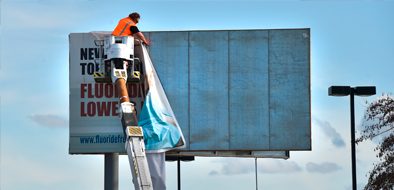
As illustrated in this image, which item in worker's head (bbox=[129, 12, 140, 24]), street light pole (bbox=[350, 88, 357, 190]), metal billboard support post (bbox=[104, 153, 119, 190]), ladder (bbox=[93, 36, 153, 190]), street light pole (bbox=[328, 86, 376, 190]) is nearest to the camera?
ladder (bbox=[93, 36, 153, 190])

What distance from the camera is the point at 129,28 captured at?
35156mm

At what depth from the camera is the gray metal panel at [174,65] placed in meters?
39.4

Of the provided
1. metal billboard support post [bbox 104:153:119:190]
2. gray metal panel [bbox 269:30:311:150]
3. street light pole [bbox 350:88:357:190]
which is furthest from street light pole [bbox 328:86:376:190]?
metal billboard support post [bbox 104:153:119:190]

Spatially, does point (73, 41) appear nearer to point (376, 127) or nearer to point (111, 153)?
point (111, 153)

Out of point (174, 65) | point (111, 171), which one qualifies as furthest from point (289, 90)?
point (111, 171)

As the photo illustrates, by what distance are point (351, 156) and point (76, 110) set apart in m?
9.81

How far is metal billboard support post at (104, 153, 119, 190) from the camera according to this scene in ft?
132

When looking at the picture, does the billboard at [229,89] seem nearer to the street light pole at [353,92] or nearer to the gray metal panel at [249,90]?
the gray metal panel at [249,90]

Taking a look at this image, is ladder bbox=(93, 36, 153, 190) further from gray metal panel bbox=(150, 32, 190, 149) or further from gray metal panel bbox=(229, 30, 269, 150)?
gray metal panel bbox=(229, 30, 269, 150)

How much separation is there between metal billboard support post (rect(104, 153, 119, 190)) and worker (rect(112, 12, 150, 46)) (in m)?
6.14

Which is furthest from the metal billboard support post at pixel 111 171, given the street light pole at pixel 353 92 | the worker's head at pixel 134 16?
the street light pole at pixel 353 92

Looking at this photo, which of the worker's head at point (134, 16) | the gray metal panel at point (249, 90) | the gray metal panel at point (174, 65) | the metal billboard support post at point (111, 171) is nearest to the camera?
the worker's head at point (134, 16)

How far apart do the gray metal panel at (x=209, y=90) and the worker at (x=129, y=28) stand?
14.0 ft

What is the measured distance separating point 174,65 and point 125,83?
5.92 meters
